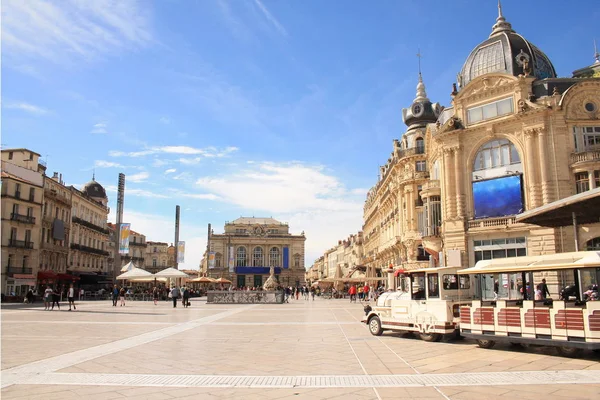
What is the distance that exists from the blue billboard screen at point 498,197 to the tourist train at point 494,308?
1323 centimetres

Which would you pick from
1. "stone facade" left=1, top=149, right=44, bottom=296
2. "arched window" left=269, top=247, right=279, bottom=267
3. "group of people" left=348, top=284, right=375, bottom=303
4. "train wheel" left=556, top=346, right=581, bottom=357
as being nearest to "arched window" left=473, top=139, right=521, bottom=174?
"group of people" left=348, top=284, right=375, bottom=303

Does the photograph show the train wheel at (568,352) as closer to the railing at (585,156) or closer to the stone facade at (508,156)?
the stone facade at (508,156)

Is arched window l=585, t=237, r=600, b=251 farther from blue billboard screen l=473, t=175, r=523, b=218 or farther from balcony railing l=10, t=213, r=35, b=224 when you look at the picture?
balcony railing l=10, t=213, r=35, b=224

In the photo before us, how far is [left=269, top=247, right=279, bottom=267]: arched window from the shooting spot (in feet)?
381

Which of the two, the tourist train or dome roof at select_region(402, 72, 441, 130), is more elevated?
dome roof at select_region(402, 72, 441, 130)

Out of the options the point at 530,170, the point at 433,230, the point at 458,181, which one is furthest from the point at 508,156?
the point at 433,230

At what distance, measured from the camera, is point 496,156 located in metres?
29.9

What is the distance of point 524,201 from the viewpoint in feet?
92.8

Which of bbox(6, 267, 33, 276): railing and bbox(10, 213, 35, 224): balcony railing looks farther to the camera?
bbox(10, 213, 35, 224): balcony railing

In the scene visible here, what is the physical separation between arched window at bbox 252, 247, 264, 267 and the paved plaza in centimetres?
10032

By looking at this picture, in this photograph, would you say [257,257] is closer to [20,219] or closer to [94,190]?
[94,190]

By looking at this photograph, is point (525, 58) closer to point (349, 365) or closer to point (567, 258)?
point (567, 258)

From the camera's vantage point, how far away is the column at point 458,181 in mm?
30698

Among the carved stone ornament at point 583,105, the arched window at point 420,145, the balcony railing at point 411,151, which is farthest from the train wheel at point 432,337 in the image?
the arched window at point 420,145
